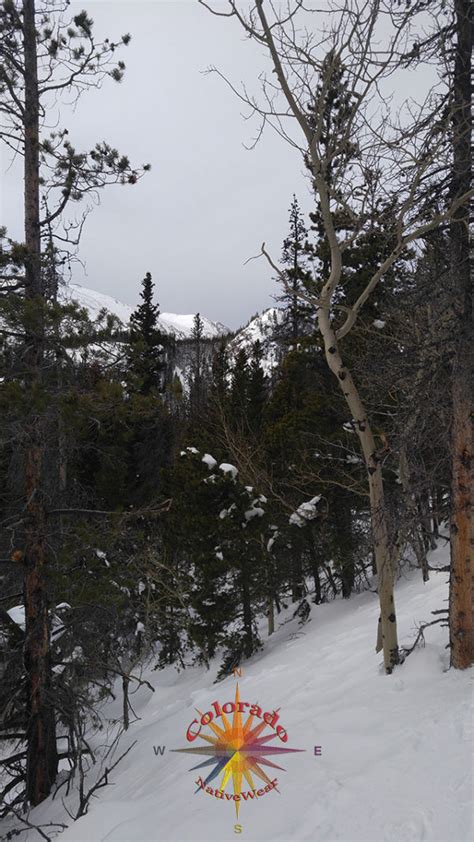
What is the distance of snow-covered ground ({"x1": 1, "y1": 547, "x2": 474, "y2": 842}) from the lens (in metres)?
3.72

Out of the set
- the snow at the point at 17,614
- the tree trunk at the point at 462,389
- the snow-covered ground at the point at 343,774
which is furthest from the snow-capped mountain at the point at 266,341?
the snow-covered ground at the point at 343,774

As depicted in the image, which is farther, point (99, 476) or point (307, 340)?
point (99, 476)

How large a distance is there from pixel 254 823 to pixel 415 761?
1387mm

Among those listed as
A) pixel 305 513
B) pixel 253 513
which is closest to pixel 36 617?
pixel 253 513

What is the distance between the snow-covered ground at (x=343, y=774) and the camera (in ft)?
12.2

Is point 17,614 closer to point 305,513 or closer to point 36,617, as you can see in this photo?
point 36,617

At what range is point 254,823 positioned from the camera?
160 inches

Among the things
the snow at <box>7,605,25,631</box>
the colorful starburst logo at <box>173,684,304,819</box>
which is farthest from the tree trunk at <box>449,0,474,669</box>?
the snow at <box>7,605,25,631</box>

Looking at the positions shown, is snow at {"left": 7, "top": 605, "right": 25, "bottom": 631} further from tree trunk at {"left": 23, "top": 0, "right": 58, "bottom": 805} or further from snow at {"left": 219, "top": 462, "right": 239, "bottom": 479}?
snow at {"left": 219, "top": 462, "right": 239, "bottom": 479}

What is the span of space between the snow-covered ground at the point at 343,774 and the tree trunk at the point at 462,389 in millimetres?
536

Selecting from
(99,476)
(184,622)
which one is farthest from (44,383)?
(99,476)

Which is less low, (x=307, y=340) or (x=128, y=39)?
(x=128, y=39)

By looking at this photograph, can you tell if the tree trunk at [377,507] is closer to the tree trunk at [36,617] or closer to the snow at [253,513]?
the tree trunk at [36,617]

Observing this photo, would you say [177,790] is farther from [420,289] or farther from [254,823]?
[420,289]
